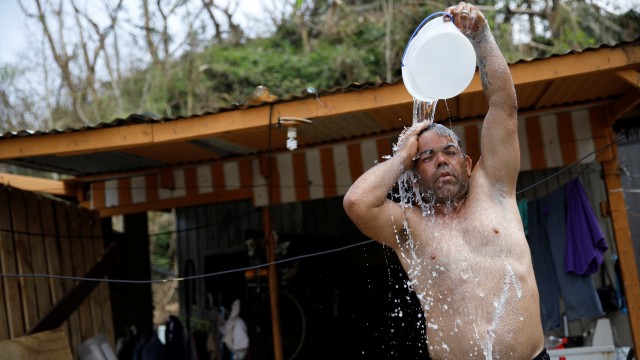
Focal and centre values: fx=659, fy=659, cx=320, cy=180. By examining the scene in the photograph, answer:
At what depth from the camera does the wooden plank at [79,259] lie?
695cm

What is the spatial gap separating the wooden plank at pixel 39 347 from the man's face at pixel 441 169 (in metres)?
4.01

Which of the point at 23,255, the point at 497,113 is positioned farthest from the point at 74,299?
the point at 497,113

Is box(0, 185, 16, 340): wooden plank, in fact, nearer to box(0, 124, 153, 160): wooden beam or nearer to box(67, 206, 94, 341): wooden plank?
box(0, 124, 153, 160): wooden beam

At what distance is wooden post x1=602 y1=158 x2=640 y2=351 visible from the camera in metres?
5.56

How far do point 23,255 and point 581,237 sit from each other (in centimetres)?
505

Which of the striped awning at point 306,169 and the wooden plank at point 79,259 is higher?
the striped awning at point 306,169

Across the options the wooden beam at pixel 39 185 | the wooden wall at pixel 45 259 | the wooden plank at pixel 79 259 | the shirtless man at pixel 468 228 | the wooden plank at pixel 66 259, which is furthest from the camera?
the wooden plank at pixel 79 259

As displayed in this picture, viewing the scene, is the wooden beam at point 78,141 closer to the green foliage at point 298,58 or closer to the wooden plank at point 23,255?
the wooden plank at point 23,255

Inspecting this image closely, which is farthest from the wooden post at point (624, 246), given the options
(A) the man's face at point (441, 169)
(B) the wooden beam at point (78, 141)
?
(B) the wooden beam at point (78, 141)

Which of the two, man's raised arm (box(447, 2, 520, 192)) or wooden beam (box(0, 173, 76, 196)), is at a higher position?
wooden beam (box(0, 173, 76, 196))

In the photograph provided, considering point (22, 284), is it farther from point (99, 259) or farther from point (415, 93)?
point (415, 93)

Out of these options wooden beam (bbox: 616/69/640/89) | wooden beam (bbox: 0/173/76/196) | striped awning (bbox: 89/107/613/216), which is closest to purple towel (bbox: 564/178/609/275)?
striped awning (bbox: 89/107/613/216)

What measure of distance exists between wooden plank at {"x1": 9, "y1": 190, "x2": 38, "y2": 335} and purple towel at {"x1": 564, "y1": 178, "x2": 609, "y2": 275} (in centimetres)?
489

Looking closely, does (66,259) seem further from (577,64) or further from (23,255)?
(577,64)
